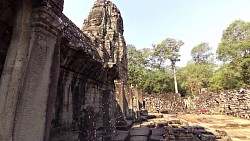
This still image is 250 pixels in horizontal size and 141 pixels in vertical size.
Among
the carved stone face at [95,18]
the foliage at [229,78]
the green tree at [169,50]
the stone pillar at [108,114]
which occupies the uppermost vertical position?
the green tree at [169,50]

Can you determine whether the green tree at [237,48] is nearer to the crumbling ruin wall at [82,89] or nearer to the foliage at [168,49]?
the foliage at [168,49]

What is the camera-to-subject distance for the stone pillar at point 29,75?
5.08ft

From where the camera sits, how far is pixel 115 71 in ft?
17.7

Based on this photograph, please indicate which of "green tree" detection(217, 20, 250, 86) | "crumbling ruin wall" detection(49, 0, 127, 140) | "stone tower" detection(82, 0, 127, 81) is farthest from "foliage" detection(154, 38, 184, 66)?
"crumbling ruin wall" detection(49, 0, 127, 140)

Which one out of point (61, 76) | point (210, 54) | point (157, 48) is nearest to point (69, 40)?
point (61, 76)

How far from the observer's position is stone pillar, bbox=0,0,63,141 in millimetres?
1550

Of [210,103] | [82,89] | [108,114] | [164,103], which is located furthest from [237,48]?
[82,89]

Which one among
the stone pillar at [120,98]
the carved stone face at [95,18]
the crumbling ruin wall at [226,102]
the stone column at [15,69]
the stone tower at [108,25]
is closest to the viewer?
the stone column at [15,69]

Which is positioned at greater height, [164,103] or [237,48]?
[237,48]

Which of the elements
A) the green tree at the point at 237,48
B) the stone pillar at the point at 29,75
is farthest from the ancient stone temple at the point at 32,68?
the green tree at the point at 237,48

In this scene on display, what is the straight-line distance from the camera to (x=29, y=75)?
167cm

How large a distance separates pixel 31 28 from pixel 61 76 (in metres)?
1.34

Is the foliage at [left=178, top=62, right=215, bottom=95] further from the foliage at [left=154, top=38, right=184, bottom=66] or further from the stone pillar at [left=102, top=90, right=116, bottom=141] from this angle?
the stone pillar at [left=102, top=90, right=116, bottom=141]

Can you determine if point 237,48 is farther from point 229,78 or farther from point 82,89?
point 82,89
